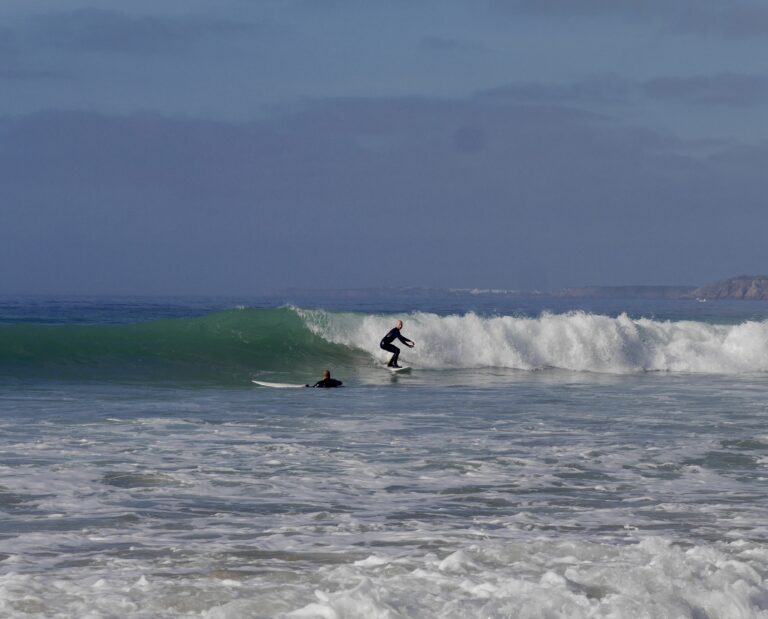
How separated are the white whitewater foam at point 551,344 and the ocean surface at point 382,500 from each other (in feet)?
24.8

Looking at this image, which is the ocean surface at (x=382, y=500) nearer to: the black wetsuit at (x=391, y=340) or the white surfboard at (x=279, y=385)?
the white surfboard at (x=279, y=385)

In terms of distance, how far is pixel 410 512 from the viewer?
28.7 feet

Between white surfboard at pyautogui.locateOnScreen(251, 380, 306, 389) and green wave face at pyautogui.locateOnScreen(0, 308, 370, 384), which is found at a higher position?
green wave face at pyautogui.locateOnScreen(0, 308, 370, 384)

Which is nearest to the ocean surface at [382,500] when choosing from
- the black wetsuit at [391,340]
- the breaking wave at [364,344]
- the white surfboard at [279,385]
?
the white surfboard at [279,385]

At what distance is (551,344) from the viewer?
105 feet

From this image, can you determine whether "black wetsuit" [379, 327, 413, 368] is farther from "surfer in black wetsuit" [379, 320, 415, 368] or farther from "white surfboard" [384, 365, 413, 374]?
"white surfboard" [384, 365, 413, 374]

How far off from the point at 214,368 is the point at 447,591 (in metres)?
21.8

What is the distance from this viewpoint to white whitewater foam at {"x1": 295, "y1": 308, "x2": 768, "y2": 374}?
3095cm

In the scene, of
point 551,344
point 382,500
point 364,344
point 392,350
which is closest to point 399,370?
point 392,350

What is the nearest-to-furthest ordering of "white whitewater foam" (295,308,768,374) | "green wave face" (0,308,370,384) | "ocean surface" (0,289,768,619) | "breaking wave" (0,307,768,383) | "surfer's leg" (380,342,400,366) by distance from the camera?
1. "ocean surface" (0,289,768,619)
2. "green wave face" (0,308,370,384)
3. "surfer's leg" (380,342,400,366)
4. "breaking wave" (0,307,768,383)
5. "white whitewater foam" (295,308,768,374)

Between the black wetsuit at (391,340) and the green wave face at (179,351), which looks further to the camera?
the black wetsuit at (391,340)

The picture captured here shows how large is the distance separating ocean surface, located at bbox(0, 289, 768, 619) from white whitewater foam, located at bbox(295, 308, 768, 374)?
24.8 feet

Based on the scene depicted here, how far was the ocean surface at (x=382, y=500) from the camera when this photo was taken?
6195 millimetres

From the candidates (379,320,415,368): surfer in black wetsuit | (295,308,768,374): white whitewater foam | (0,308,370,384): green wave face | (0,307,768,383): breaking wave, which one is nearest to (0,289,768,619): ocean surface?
(0,308,370,384): green wave face
